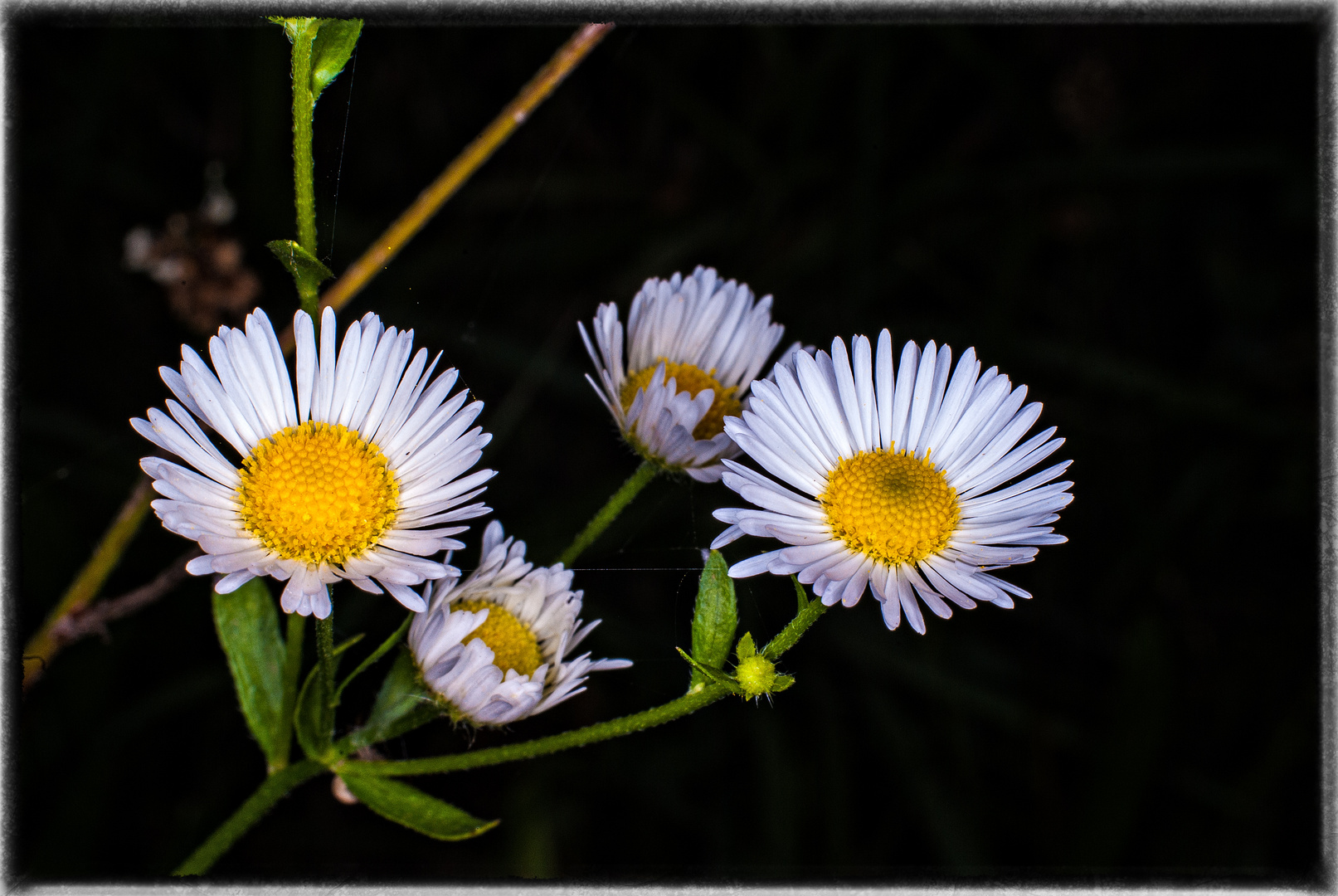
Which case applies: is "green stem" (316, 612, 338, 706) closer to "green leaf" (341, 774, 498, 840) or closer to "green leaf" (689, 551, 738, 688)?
"green leaf" (341, 774, 498, 840)

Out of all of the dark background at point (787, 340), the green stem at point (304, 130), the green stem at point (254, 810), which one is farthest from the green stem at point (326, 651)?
the dark background at point (787, 340)

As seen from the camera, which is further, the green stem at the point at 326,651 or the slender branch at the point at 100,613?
the slender branch at the point at 100,613

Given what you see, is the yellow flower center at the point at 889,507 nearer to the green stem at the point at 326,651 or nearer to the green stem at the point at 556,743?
the green stem at the point at 556,743

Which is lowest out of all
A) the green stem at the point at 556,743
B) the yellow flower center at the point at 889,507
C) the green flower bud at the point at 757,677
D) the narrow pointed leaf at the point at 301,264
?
the green stem at the point at 556,743

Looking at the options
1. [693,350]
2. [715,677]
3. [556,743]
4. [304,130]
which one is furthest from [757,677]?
[304,130]

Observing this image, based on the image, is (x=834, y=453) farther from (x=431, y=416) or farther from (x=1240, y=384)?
(x=1240, y=384)

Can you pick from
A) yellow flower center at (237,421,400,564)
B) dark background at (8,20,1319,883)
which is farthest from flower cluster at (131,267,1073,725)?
dark background at (8,20,1319,883)

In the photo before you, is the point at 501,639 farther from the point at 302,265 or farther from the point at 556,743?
the point at 302,265
